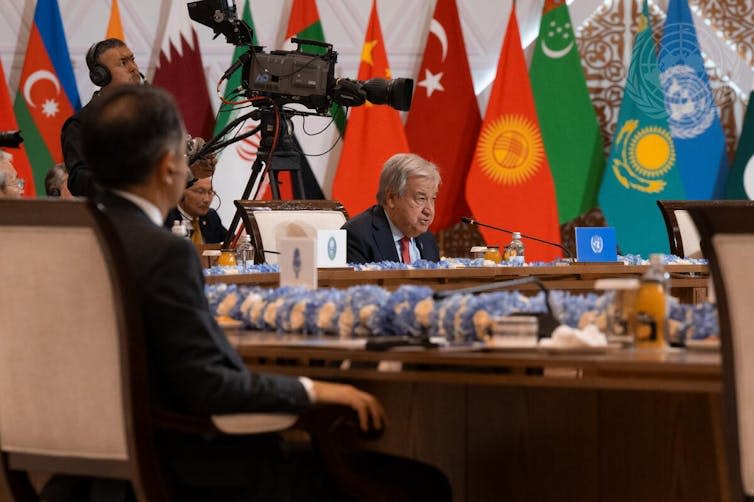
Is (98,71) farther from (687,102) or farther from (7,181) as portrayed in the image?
(687,102)

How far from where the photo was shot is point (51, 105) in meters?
7.35

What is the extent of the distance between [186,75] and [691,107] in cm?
309

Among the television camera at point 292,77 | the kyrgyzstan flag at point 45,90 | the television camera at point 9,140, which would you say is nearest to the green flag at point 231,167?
the kyrgyzstan flag at point 45,90

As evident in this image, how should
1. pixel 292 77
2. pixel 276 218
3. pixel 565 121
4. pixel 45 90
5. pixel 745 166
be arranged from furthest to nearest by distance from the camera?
1. pixel 45 90
2. pixel 565 121
3. pixel 745 166
4. pixel 292 77
5. pixel 276 218

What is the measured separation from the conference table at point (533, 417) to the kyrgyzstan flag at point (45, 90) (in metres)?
5.33

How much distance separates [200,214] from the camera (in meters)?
5.90

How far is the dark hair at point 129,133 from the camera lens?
6.40 ft

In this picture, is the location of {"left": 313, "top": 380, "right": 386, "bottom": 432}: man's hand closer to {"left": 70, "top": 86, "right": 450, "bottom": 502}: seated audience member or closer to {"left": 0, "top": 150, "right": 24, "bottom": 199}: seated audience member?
{"left": 70, "top": 86, "right": 450, "bottom": 502}: seated audience member

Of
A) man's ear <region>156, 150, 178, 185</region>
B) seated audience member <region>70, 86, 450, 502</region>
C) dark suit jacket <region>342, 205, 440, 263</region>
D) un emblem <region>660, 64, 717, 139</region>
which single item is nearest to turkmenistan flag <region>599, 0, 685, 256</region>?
un emblem <region>660, 64, 717, 139</region>

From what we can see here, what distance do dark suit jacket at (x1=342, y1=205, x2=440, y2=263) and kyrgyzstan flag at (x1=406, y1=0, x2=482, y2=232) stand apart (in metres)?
2.40

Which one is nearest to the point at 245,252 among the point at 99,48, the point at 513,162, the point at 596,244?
the point at 99,48

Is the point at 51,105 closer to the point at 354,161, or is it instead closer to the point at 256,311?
the point at 354,161

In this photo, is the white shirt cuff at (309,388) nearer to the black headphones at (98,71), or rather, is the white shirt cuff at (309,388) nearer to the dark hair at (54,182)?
the black headphones at (98,71)

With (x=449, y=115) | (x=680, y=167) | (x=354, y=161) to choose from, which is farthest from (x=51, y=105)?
(x=680, y=167)
